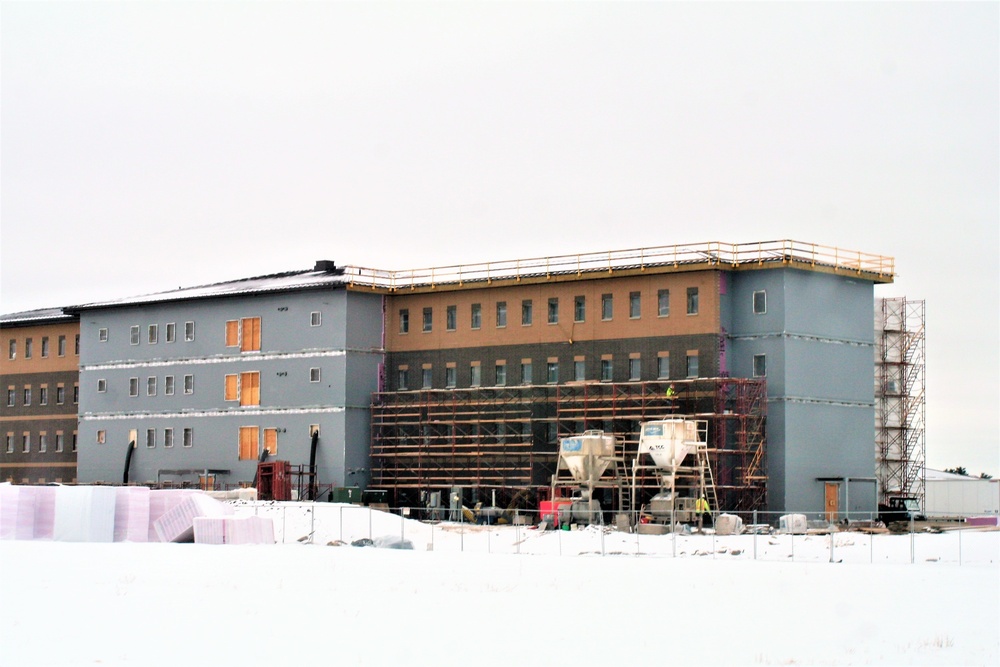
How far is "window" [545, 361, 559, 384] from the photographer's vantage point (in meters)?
77.5

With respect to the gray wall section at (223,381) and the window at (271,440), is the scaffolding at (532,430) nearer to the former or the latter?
the gray wall section at (223,381)

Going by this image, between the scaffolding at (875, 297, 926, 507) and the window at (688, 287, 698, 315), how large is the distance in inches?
688

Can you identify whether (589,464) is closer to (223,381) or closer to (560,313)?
(560,313)

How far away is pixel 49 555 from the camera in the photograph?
49219 mm

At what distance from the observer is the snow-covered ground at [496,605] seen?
92.6ft

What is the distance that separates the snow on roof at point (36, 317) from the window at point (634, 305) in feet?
141

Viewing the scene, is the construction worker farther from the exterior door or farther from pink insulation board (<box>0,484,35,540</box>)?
pink insulation board (<box>0,484,35,540</box>)

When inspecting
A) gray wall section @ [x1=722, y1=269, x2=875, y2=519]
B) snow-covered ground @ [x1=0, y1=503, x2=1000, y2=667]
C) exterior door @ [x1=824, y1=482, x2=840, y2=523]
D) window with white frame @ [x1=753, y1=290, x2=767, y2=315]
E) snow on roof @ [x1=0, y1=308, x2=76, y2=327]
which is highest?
snow on roof @ [x1=0, y1=308, x2=76, y2=327]

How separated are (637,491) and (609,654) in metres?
45.0

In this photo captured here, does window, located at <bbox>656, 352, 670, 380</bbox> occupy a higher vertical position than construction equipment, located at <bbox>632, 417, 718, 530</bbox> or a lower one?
higher

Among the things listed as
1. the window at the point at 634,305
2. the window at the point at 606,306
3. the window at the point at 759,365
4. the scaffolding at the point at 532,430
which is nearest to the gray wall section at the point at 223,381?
the scaffolding at the point at 532,430

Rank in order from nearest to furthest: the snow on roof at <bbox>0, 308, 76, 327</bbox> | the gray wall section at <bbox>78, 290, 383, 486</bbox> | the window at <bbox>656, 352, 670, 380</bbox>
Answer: the window at <bbox>656, 352, 670, 380</bbox>, the gray wall section at <bbox>78, 290, 383, 486</bbox>, the snow on roof at <bbox>0, 308, 76, 327</bbox>

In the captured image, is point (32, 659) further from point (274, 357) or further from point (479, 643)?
point (274, 357)

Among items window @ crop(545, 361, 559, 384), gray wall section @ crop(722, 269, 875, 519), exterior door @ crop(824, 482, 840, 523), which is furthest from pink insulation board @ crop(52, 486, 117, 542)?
exterior door @ crop(824, 482, 840, 523)
